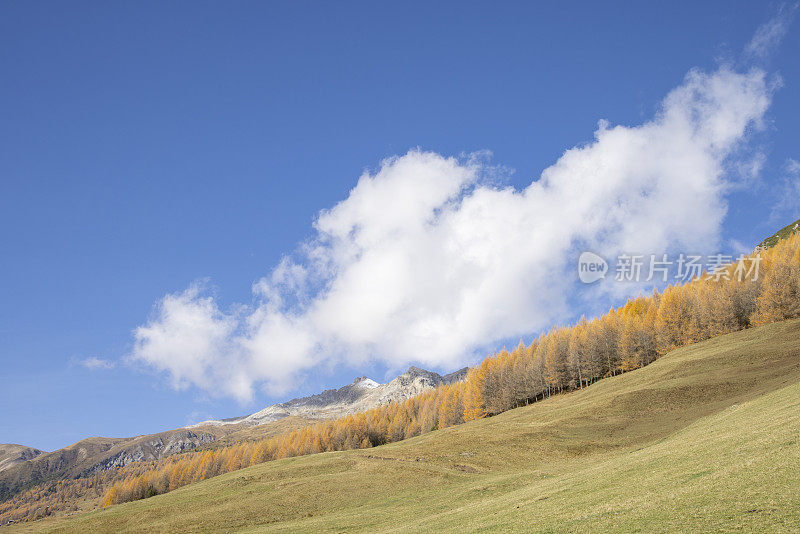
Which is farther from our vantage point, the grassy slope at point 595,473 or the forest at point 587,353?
the forest at point 587,353

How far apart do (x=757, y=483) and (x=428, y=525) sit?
2205 centimetres

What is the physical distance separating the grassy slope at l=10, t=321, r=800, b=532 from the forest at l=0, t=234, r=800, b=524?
735 inches

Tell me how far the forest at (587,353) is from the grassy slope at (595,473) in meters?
18.7

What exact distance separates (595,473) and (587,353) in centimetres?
10499

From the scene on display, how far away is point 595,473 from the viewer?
36.4 m

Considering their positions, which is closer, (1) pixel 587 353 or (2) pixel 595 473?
(2) pixel 595 473

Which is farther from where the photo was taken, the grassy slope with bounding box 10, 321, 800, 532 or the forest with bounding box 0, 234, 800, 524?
the forest with bounding box 0, 234, 800, 524

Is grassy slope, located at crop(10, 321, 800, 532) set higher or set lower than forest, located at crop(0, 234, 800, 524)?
lower

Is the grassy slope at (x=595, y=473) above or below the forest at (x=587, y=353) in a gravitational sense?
below

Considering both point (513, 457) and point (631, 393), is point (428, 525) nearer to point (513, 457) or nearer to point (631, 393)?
point (513, 457)

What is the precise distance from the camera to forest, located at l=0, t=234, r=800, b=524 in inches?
4456

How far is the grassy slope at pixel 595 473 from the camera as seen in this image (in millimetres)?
21344

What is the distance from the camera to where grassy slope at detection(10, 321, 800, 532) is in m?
21.3

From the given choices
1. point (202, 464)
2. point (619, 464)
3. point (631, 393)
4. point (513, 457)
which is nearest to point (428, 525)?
point (619, 464)
